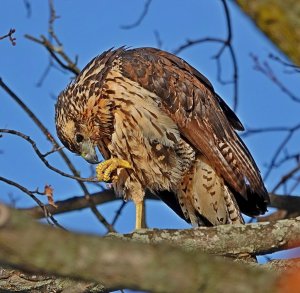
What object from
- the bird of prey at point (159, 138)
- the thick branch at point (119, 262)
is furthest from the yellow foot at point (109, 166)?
the thick branch at point (119, 262)

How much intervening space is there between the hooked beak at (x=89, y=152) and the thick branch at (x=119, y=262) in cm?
501

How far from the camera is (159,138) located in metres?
6.28

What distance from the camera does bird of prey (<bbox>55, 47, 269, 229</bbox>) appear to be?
6.29m

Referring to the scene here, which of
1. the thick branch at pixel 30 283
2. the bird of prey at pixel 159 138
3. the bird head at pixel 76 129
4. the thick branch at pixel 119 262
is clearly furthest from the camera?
the bird head at pixel 76 129

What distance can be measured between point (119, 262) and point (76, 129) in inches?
207

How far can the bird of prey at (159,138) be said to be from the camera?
6.29m

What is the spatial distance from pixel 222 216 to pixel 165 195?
568 millimetres

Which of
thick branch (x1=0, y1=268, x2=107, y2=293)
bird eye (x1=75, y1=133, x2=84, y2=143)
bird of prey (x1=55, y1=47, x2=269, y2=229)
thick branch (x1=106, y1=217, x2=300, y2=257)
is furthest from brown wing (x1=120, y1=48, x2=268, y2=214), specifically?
thick branch (x1=0, y1=268, x2=107, y2=293)

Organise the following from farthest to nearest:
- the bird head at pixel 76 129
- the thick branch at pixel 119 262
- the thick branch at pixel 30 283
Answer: the bird head at pixel 76 129
the thick branch at pixel 30 283
the thick branch at pixel 119 262

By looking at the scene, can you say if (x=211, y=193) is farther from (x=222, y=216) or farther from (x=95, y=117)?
(x=95, y=117)

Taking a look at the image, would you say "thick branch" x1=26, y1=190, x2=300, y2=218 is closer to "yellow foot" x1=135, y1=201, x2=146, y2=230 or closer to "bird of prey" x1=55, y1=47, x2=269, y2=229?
"bird of prey" x1=55, y1=47, x2=269, y2=229

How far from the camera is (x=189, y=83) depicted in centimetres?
668

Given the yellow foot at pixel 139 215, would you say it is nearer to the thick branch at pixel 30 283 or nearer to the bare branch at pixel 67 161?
the bare branch at pixel 67 161

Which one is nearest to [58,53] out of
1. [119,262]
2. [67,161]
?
[67,161]
